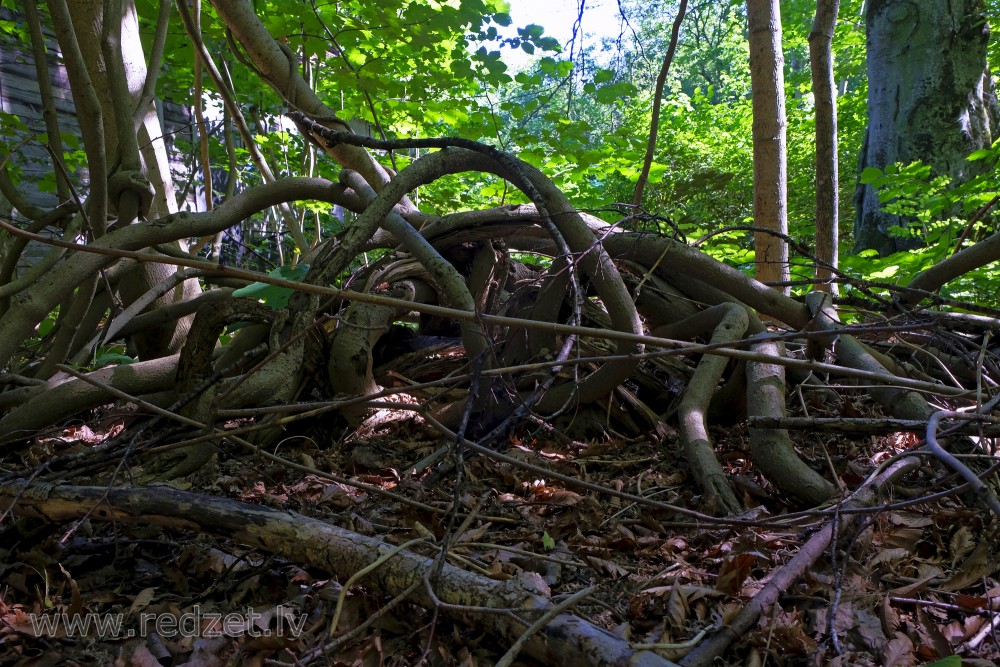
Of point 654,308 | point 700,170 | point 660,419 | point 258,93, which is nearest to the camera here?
point 660,419

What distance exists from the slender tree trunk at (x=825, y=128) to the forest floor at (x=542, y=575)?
5.50 ft

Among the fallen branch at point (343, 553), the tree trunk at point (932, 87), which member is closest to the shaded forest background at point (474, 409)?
the fallen branch at point (343, 553)

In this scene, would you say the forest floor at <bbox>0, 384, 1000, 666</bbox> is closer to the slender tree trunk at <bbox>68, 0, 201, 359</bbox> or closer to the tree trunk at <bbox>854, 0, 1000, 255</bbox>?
the slender tree trunk at <bbox>68, 0, 201, 359</bbox>

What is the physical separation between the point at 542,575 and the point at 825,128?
3.20 metres

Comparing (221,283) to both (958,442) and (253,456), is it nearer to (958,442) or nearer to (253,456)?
(253,456)

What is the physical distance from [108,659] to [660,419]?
220 centimetres

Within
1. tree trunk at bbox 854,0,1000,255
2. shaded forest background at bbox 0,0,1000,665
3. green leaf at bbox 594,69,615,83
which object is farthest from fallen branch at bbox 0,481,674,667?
tree trunk at bbox 854,0,1000,255

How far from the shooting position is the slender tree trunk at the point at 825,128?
137 inches

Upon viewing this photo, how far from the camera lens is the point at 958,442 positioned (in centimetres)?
217

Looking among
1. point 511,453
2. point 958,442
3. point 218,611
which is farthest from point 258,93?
point 958,442

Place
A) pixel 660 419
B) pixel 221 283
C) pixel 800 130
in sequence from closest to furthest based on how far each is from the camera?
pixel 660 419 → pixel 221 283 → pixel 800 130

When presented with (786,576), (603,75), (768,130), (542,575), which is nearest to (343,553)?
(542,575)

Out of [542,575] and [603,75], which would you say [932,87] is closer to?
[603,75]

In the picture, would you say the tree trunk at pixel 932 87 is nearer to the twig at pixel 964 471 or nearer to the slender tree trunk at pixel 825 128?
the slender tree trunk at pixel 825 128
